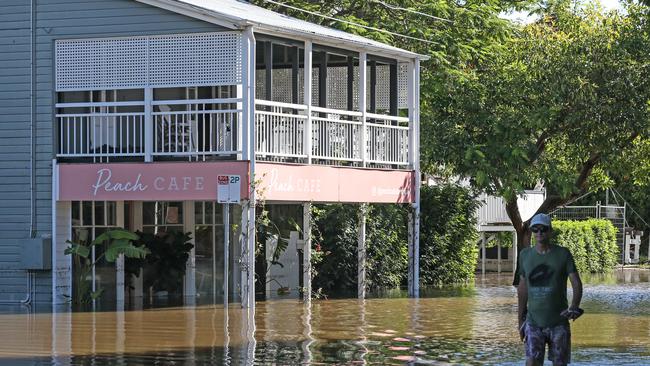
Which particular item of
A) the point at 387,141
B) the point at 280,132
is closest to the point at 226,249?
the point at 280,132

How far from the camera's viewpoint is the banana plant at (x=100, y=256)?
83.8 ft

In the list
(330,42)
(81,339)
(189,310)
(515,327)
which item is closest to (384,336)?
(515,327)

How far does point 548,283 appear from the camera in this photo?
12.5 m

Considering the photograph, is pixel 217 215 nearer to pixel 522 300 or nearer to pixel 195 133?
pixel 195 133

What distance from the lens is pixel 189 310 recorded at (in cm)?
2494

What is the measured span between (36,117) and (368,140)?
23.6ft

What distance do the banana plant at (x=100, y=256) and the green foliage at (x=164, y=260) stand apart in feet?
3.13

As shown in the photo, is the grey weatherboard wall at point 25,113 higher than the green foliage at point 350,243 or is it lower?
higher

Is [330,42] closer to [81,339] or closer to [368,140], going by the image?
[368,140]

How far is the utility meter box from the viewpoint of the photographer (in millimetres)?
25828

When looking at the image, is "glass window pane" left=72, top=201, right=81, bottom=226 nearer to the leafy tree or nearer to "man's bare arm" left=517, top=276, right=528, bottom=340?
the leafy tree

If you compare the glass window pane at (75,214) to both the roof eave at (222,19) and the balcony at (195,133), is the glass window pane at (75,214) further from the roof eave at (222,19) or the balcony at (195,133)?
the roof eave at (222,19)

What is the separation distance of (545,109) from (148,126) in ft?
40.4

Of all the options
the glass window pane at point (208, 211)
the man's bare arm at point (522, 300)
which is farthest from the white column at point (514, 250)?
the man's bare arm at point (522, 300)
